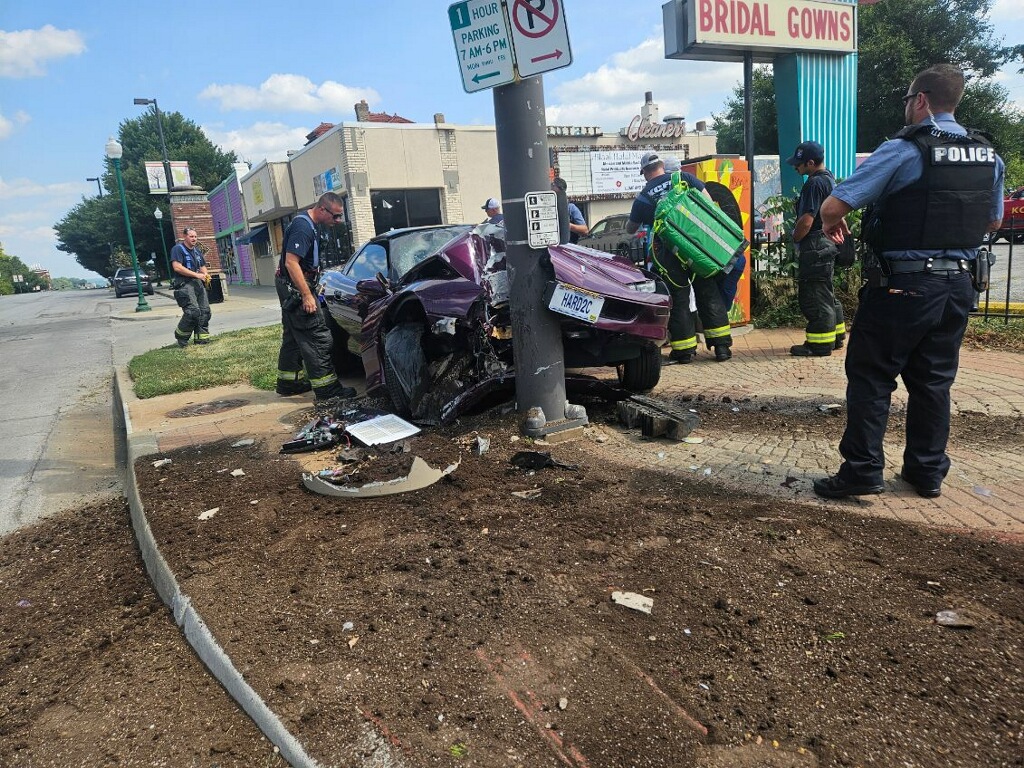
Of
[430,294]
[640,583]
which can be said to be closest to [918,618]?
[640,583]

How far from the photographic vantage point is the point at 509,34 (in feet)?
12.9

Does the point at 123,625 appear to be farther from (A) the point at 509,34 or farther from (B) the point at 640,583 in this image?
(A) the point at 509,34

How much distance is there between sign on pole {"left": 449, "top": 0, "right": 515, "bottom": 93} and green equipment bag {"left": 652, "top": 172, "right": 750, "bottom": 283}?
8.74 feet

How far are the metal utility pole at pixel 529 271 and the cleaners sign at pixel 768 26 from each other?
14.8 ft

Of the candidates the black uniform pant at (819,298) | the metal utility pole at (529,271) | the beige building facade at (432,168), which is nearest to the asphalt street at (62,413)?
the metal utility pole at (529,271)

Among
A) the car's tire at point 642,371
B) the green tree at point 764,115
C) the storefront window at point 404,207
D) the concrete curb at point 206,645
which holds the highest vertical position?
the green tree at point 764,115

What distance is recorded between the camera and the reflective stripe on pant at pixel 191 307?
11.0 metres

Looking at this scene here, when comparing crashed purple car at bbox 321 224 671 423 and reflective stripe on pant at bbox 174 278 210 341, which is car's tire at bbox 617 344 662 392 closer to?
crashed purple car at bbox 321 224 671 423

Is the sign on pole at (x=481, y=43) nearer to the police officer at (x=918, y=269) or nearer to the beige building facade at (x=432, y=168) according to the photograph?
the police officer at (x=918, y=269)

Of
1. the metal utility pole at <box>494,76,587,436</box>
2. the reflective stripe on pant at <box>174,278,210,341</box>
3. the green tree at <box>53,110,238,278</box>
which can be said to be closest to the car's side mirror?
the metal utility pole at <box>494,76,587,436</box>

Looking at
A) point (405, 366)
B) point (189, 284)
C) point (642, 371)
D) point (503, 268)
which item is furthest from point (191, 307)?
point (642, 371)

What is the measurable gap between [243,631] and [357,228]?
21235mm

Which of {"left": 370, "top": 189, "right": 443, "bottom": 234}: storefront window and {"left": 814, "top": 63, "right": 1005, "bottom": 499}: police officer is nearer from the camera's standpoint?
{"left": 814, "top": 63, "right": 1005, "bottom": 499}: police officer

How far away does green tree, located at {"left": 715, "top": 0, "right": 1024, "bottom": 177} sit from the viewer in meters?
30.5
